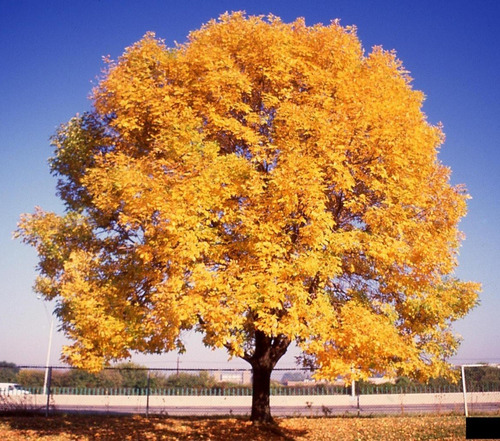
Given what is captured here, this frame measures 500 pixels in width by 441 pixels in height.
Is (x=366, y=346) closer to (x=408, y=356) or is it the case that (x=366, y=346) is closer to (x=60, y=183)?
(x=408, y=356)

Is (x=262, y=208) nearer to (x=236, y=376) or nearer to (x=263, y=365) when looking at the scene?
(x=263, y=365)

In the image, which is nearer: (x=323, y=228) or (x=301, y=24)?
(x=323, y=228)

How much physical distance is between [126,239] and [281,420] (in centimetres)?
832

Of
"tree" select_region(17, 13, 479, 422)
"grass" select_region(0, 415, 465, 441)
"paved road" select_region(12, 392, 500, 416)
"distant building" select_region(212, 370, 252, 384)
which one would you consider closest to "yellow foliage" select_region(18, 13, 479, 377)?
"tree" select_region(17, 13, 479, 422)

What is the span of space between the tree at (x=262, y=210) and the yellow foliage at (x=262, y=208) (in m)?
0.05

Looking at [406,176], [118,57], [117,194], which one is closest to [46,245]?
[117,194]

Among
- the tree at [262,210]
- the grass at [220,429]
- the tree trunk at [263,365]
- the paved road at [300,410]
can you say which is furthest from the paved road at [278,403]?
the tree at [262,210]

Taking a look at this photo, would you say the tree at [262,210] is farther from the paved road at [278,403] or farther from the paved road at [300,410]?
the paved road at [278,403]

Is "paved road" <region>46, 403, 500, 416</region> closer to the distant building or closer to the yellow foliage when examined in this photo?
the distant building

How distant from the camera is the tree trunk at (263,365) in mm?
13977

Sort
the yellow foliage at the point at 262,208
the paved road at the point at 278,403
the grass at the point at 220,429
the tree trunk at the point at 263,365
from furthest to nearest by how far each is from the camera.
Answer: the paved road at the point at 278,403 < the tree trunk at the point at 263,365 < the grass at the point at 220,429 < the yellow foliage at the point at 262,208

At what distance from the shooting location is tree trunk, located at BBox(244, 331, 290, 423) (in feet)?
45.9

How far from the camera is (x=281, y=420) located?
52.9ft

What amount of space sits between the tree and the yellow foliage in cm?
5
